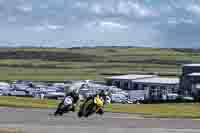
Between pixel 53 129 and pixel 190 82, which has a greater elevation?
pixel 190 82

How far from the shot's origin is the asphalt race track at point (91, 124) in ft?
68.2

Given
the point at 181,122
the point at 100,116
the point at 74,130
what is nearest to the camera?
the point at 74,130

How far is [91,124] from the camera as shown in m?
22.8

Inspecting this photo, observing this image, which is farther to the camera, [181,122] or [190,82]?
[190,82]

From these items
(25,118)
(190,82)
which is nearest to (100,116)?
(25,118)

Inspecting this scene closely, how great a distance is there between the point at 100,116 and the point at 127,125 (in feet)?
12.6

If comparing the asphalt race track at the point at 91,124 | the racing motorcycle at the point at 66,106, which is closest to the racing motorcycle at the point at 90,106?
the asphalt race track at the point at 91,124

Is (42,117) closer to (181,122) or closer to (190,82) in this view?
(181,122)

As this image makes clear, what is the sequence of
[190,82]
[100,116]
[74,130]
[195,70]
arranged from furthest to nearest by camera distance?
1. [195,70]
2. [190,82]
3. [100,116]
4. [74,130]

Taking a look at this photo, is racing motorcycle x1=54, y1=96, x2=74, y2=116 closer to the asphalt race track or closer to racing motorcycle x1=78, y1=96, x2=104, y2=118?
the asphalt race track

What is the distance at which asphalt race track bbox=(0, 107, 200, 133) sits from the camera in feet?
68.2

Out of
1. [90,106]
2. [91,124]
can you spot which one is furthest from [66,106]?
[91,124]

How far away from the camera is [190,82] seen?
288 ft

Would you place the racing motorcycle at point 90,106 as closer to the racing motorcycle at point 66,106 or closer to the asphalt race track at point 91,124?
the asphalt race track at point 91,124
